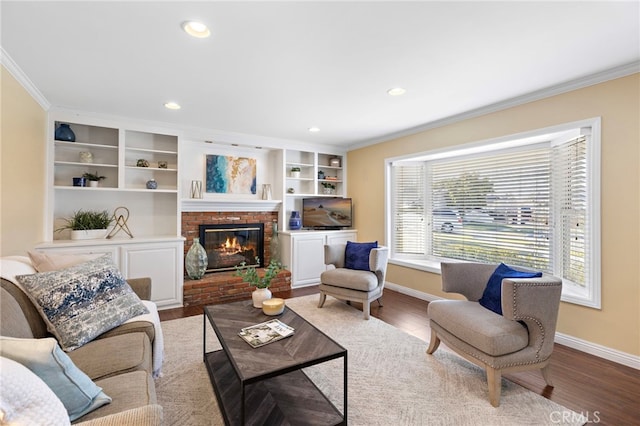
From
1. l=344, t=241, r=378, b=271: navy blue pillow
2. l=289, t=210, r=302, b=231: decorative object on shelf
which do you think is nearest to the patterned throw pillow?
l=344, t=241, r=378, b=271: navy blue pillow

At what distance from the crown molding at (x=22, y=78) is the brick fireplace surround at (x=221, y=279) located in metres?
1.95

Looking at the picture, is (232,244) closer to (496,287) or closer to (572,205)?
(496,287)

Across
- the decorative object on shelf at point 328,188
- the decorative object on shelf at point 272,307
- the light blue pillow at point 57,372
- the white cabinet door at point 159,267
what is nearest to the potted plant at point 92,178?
the white cabinet door at point 159,267

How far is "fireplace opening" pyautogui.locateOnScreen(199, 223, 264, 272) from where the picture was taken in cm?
457

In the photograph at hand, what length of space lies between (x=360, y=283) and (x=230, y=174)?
8.90 ft

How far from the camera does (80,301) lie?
5.90 feet

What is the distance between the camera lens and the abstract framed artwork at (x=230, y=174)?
455cm

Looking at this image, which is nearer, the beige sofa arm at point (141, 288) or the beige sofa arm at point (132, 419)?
the beige sofa arm at point (132, 419)

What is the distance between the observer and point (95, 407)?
1152mm

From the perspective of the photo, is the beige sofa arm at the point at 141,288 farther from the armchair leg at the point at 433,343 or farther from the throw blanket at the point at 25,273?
the armchair leg at the point at 433,343

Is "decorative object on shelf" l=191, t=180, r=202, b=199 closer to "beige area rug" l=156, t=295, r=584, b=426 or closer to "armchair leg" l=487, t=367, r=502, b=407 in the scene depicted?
"beige area rug" l=156, t=295, r=584, b=426

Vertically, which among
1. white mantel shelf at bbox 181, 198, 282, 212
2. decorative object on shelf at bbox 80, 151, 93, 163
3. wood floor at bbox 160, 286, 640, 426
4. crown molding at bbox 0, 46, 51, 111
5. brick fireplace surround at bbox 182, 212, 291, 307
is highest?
crown molding at bbox 0, 46, 51, 111

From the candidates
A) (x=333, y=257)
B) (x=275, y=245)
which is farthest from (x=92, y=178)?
(x=333, y=257)

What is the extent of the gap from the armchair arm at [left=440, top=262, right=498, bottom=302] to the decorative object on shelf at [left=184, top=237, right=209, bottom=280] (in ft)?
10.4
